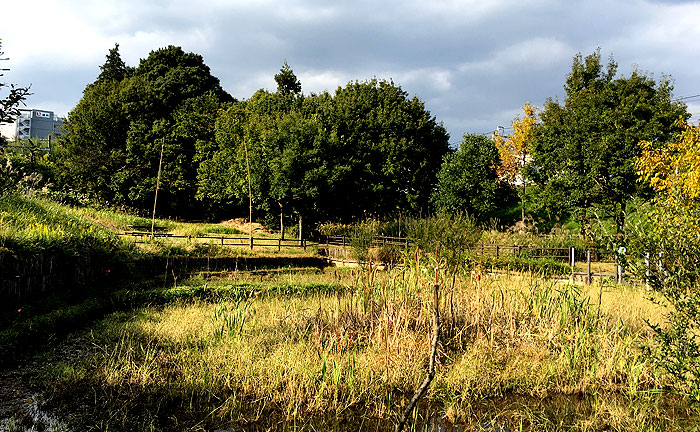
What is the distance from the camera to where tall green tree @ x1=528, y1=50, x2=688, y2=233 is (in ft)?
63.0

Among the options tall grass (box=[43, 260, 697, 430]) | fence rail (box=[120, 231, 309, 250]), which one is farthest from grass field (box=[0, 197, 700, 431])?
fence rail (box=[120, 231, 309, 250])

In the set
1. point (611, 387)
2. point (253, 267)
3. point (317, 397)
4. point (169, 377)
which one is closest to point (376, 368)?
point (317, 397)

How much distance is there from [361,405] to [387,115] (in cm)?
2271

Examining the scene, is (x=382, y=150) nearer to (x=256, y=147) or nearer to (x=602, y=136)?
(x=256, y=147)

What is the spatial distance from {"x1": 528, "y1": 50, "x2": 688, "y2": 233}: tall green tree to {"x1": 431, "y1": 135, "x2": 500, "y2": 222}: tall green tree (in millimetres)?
2844

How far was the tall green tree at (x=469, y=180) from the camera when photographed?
24203 millimetres

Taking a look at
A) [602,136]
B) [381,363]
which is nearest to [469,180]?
[602,136]

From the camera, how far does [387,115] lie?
25.8m

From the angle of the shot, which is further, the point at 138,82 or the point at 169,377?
the point at 138,82

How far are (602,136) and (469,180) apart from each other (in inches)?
268

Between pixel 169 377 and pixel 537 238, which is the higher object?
pixel 537 238

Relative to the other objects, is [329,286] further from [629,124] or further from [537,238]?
[629,124]

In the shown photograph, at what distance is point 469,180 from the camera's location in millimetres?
24172

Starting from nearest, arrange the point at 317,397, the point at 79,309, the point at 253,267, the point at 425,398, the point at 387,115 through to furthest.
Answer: the point at 317,397, the point at 425,398, the point at 79,309, the point at 253,267, the point at 387,115
